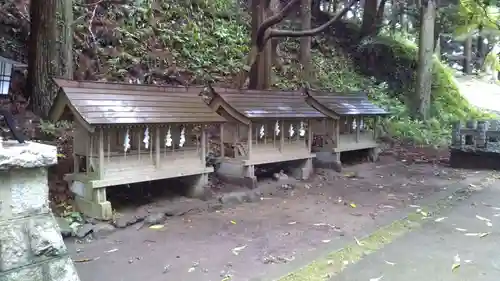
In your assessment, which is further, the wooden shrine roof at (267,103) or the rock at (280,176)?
the rock at (280,176)

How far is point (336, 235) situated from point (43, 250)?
4458 mm

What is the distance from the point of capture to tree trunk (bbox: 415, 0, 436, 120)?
57.4 feet

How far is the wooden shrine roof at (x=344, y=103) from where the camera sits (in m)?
11.4

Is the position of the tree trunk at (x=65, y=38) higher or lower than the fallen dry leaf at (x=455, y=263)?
higher

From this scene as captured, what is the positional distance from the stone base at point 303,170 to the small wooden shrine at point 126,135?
9.72 ft

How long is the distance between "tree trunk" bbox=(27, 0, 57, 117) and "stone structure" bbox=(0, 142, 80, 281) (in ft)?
22.1

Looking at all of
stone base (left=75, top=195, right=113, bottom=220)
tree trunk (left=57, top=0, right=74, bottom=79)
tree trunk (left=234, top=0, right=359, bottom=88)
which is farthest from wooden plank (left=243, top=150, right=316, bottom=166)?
tree trunk (left=57, top=0, right=74, bottom=79)

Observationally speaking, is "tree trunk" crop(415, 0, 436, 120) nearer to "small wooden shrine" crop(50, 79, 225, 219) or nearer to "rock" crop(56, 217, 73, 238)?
"small wooden shrine" crop(50, 79, 225, 219)

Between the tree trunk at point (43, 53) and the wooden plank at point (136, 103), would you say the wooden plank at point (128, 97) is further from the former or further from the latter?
the tree trunk at point (43, 53)

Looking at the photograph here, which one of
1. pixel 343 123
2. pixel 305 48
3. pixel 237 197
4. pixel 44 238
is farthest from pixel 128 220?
pixel 305 48

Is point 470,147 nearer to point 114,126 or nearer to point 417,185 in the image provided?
point 417,185

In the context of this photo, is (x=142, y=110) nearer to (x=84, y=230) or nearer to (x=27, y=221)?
(x=84, y=230)

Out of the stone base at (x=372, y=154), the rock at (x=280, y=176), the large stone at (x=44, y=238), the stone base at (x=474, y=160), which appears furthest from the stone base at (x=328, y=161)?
the large stone at (x=44, y=238)

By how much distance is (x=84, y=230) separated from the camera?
6168mm
